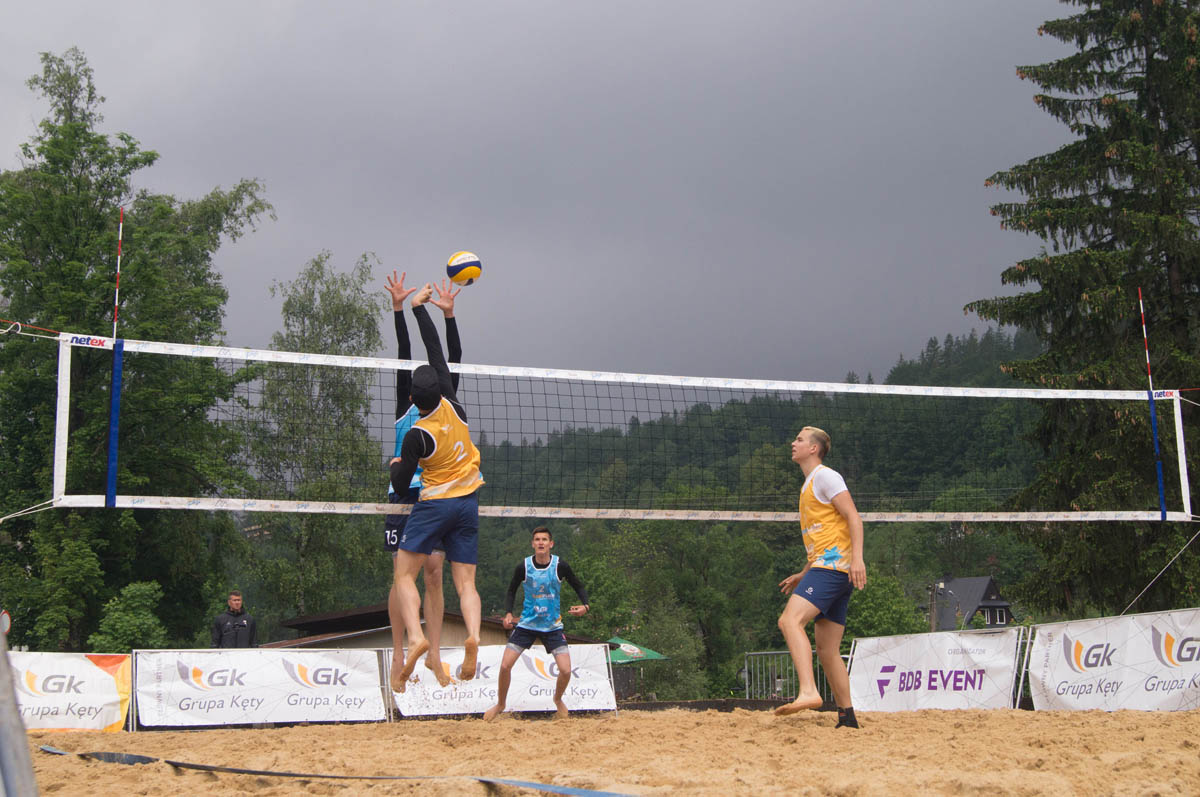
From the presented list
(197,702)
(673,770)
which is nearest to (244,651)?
(197,702)

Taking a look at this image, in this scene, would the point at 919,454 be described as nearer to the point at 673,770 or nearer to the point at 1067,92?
the point at 1067,92

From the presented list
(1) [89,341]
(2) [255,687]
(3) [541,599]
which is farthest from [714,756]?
(2) [255,687]

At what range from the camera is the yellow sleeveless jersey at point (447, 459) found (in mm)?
5336

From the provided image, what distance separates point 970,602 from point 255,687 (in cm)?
5677

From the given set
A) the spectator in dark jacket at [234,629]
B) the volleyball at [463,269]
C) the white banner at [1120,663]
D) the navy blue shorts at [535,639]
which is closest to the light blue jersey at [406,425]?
the volleyball at [463,269]

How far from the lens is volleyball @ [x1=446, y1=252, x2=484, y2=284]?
6.16 m

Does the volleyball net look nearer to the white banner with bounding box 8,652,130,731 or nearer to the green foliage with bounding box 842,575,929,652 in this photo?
the white banner with bounding box 8,652,130,731

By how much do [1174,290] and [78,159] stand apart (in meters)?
22.5

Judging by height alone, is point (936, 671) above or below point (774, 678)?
above

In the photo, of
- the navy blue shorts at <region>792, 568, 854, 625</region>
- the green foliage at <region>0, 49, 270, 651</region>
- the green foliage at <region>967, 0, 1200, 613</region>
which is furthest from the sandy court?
the green foliage at <region>0, 49, 270, 651</region>

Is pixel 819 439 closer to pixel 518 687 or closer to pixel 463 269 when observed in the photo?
pixel 463 269

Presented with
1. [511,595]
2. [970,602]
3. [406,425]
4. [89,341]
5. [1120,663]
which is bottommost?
[970,602]

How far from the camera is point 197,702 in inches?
323

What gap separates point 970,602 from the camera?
5800 centimetres
